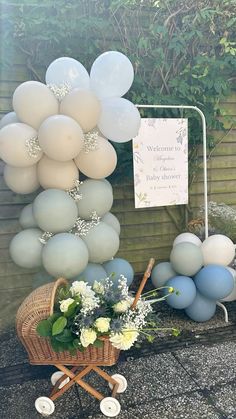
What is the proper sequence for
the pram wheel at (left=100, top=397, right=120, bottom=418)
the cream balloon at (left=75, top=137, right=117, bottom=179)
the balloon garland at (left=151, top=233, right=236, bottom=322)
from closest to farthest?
the pram wheel at (left=100, top=397, right=120, bottom=418) < the cream balloon at (left=75, top=137, right=117, bottom=179) < the balloon garland at (left=151, top=233, right=236, bottom=322)

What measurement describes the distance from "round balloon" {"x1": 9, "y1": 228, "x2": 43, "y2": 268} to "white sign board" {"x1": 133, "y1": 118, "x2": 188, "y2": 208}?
0.91 metres

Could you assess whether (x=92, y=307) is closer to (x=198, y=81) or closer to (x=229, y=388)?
(x=229, y=388)

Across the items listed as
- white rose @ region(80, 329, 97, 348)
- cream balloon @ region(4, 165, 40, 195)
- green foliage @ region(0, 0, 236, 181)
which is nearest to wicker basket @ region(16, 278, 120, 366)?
white rose @ region(80, 329, 97, 348)

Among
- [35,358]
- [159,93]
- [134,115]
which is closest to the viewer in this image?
[35,358]

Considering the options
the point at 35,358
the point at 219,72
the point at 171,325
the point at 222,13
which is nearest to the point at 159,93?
the point at 219,72

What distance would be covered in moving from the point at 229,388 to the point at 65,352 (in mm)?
979

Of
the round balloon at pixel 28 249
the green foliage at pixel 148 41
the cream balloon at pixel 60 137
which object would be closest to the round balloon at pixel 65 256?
the round balloon at pixel 28 249

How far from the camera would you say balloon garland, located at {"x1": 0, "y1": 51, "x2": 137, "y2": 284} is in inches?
81.7

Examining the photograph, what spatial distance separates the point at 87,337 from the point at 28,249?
2.57 feet

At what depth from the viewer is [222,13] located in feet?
10.4

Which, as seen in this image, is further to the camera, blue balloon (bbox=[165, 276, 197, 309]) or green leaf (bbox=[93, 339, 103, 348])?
blue balloon (bbox=[165, 276, 197, 309])

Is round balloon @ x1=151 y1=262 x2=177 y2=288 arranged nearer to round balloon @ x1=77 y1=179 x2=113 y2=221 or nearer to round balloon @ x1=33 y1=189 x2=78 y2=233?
round balloon @ x1=77 y1=179 x2=113 y2=221

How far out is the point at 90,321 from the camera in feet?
5.39

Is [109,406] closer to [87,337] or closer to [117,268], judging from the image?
[87,337]
